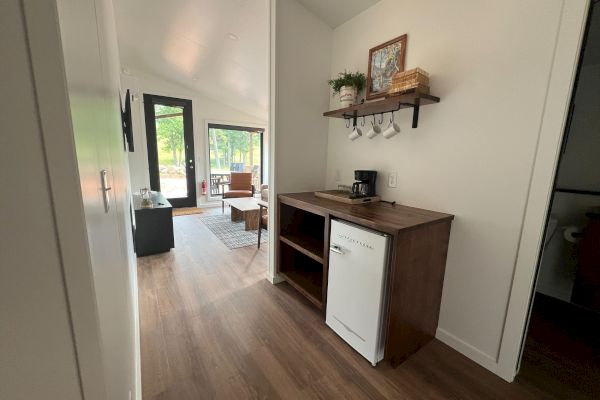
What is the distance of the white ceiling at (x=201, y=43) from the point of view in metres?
2.52

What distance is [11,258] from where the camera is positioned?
0.28 meters

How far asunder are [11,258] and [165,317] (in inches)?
74.8

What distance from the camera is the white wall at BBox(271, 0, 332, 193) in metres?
2.07

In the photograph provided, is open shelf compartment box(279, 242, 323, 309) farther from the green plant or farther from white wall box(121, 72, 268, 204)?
white wall box(121, 72, 268, 204)

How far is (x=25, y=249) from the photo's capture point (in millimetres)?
286

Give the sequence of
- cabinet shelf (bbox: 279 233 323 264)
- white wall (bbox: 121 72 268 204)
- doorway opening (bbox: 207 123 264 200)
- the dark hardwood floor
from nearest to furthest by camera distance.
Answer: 1. the dark hardwood floor
2. cabinet shelf (bbox: 279 233 323 264)
3. white wall (bbox: 121 72 268 204)
4. doorway opening (bbox: 207 123 264 200)

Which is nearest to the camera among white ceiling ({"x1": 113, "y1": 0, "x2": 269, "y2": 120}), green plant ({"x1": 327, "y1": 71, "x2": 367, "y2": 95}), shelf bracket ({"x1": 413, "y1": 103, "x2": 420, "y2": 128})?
shelf bracket ({"x1": 413, "y1": 103, "x2": 420, "y2": 128})

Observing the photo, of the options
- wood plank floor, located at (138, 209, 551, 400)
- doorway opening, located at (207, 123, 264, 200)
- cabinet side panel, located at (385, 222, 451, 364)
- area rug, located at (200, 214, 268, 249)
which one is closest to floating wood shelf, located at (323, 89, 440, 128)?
cabinet side panel, located at (385, 222, 451, 364)

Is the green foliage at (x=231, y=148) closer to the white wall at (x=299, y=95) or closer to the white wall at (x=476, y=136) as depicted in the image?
the white wall at (x=299, y=95)

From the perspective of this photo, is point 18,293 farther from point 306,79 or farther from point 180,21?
point 180,21

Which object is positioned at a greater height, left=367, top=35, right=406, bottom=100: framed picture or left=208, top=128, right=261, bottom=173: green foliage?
left=367, top=35, right=406, bottom=100: framed picture

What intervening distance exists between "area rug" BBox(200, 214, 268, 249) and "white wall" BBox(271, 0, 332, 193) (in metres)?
1.49

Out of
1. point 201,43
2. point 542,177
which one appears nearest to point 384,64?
point 542,177

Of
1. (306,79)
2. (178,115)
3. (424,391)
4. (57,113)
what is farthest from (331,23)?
(178,115)
